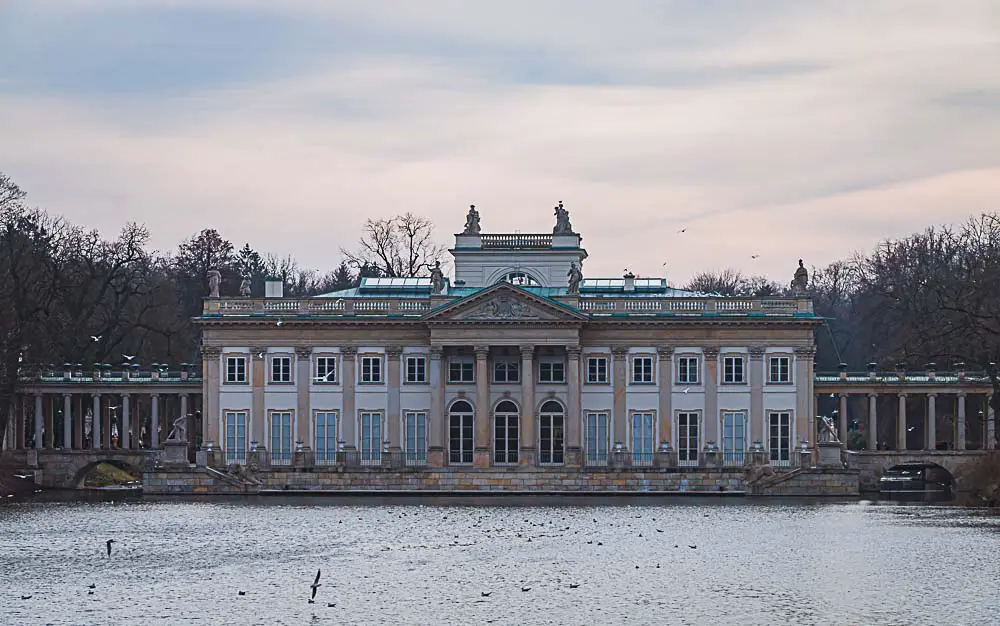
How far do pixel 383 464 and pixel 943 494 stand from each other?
24.2m

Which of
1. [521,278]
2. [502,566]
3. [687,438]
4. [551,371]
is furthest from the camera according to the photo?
[521,278]

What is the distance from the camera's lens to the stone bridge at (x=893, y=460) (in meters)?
89.8

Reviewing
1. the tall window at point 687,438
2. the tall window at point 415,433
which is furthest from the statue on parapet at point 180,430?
the tall window at point 687,438

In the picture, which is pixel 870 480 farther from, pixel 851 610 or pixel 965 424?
pixel 851 610

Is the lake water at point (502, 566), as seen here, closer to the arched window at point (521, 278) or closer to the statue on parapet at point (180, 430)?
the statue on parapet at point (180, 430)

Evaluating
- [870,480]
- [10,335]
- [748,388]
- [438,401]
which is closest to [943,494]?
[870,480]

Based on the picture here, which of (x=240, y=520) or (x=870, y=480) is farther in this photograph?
(x=870, y=480)

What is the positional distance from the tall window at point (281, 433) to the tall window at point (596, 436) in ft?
43.3

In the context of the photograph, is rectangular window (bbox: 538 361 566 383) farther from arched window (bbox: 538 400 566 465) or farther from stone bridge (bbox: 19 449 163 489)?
stone bridge (bbox: 19 449 163 489)

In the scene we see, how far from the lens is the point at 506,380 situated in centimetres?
9200

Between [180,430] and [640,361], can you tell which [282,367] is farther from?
[640,361]

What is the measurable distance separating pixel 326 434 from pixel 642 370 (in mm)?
14334

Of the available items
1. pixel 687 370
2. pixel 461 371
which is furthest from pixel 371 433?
pixel 687 370

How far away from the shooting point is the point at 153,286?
120250 mm
